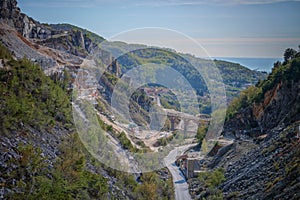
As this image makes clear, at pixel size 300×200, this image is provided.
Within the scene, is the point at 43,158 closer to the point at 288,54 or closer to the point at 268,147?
the point at 268,147

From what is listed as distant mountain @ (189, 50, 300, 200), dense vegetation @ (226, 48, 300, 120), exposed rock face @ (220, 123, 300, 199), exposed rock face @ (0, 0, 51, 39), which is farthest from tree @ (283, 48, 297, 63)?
exposed rock face @ (0, 0, 51, 39)

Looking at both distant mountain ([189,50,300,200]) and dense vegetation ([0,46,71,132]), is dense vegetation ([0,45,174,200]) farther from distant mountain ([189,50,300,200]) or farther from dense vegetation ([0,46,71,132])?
distant mountain ([189,50,300,200])

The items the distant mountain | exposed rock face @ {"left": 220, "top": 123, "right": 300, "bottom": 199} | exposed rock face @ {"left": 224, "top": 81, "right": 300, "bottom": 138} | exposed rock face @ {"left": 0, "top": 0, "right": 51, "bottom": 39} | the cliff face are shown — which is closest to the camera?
exposed rock face @ {"left": 220, "top": 123, "right": 300, "bottom": 199}

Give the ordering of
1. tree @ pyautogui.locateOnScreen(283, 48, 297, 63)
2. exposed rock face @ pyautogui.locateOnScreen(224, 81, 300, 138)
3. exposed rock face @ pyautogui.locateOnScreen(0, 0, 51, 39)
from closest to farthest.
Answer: exposed rock face @ pyautogui.locateOnScreen(224, 81, 300, 138)
tree @ pyautogui.locateOnScreen(283, 48, 297, 63)
exposed rock face @ pyautogui.locateOnScreen(0, 0, 51, 39)

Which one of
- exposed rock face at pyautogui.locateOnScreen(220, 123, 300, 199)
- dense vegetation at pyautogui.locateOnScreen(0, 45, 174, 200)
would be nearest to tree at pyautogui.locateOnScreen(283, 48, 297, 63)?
exposed rock face at pyautogui.locateOnScreen(220, 123, 300, 199)

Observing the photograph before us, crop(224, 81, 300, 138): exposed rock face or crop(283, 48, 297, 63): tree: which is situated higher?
crop(283, 48, 297, 63): tree

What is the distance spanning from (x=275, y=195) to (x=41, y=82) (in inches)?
748

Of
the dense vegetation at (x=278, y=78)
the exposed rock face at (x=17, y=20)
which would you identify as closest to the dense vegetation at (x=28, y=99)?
the exposed rock face at (x=17, y=20)

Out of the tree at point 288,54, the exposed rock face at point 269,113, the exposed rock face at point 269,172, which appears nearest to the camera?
the exposed rock face at point 269,172

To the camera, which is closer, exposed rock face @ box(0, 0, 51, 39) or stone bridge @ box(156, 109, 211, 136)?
exposed rock face @ box(0, 0, 51, 39)

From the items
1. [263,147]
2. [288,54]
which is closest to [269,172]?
[263,147]

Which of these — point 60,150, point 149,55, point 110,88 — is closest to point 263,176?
point 60,150

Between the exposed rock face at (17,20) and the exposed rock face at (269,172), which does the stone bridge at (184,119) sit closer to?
the exposed rock face at (17,20)

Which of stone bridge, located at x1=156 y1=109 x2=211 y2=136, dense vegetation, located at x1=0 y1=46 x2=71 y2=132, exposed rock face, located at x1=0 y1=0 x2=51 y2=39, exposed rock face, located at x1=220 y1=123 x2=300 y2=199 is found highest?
exposed rock face, located at x1=0 y1=0 x2=51 y2=39
